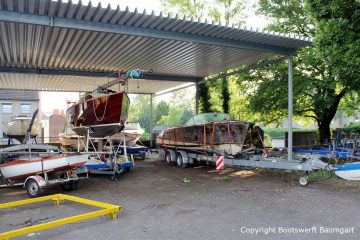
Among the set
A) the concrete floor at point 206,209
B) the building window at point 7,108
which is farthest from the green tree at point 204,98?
the building window at point 7,108

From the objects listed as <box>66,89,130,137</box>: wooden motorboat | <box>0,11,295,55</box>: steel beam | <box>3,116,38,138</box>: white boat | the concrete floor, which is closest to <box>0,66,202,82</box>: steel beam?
<box>3,116,38,138</box>: white boat

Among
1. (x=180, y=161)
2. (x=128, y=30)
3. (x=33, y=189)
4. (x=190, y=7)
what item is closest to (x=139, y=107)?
(x=190, y=7)

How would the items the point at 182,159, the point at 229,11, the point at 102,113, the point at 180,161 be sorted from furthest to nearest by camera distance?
the point at 229,11 → the point at 180,161 → the point at 182,159 → the point at 102,113

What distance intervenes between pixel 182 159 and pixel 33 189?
636cm

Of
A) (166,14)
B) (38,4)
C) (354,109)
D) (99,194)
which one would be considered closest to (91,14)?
(38,4)

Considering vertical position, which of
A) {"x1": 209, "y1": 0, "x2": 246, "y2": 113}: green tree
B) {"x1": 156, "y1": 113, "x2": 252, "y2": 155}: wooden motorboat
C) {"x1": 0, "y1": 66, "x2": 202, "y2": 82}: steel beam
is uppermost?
{"x1": 209, "y1": 0, "x2": 246, "y2": 113}: green tree

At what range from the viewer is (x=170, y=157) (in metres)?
14.3

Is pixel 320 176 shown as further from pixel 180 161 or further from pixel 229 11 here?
pixel 229 11

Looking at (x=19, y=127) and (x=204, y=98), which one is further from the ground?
(x=204, y=98)

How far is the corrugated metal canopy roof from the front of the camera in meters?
7.75

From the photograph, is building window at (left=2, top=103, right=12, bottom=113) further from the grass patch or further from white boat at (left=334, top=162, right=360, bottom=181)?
white boat at (left=334, top=162, right=360, bottom=181)

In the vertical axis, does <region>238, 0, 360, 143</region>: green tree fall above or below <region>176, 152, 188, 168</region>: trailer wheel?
above

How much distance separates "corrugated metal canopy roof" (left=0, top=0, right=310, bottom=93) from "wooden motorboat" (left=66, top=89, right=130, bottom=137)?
5.32 ft

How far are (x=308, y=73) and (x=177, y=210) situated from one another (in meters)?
10.4
